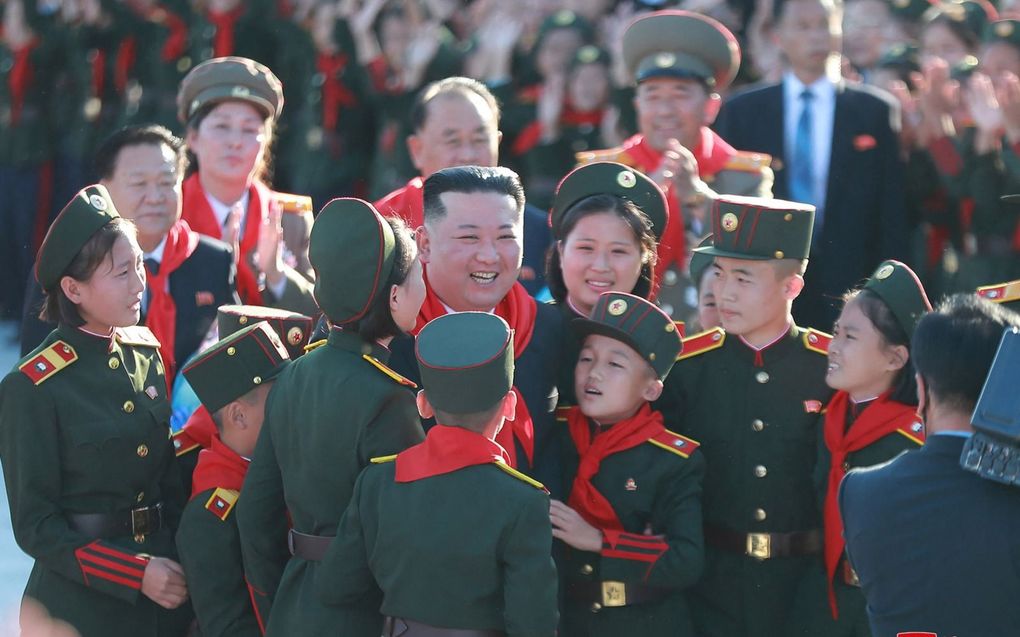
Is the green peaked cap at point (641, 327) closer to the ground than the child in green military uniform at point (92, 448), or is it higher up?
higher up

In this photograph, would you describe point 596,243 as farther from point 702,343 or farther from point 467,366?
point 467,366

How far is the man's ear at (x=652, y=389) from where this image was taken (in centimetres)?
390

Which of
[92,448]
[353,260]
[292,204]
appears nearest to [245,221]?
[292,204]

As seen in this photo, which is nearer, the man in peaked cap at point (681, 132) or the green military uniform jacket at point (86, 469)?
the green military uniform jacket at point (86, 469)

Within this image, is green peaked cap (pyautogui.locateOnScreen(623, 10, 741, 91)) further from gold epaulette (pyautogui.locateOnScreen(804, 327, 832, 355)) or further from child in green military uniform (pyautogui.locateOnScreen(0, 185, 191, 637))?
child in green military uniform (pyautogui.locateOnScreen(0, 185, 191, 637))

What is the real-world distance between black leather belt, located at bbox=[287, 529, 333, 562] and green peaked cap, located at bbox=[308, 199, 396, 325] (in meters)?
0.50

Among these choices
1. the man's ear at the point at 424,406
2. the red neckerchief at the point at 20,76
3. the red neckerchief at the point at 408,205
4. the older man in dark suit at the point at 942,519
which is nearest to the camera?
the older man in dark suit at the point at 942,519

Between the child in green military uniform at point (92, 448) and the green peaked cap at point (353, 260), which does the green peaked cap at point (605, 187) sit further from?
the child in green military uniform at point (92, 448)

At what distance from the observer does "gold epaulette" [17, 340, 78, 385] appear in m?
3.87

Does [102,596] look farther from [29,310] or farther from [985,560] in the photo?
[985,560]

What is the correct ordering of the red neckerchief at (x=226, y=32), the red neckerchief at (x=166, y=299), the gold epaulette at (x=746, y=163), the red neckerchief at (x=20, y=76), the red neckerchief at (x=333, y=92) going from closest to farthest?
the red neckerchief at (x=166, y=299)
the gold epaulette at (x=746, y=163)
the red neckerchief at (x=333, y=92)
the red neckerchief at (x=226, y=32)
the red neckerchief at (x=20, y=76)

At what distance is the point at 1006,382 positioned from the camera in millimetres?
2832

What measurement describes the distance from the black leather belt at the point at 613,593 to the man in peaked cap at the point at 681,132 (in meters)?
1.51

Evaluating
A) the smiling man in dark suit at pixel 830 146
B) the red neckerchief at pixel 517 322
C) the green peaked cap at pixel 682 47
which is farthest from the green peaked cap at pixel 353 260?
the smiling man in dark suit at pixel 830 146
